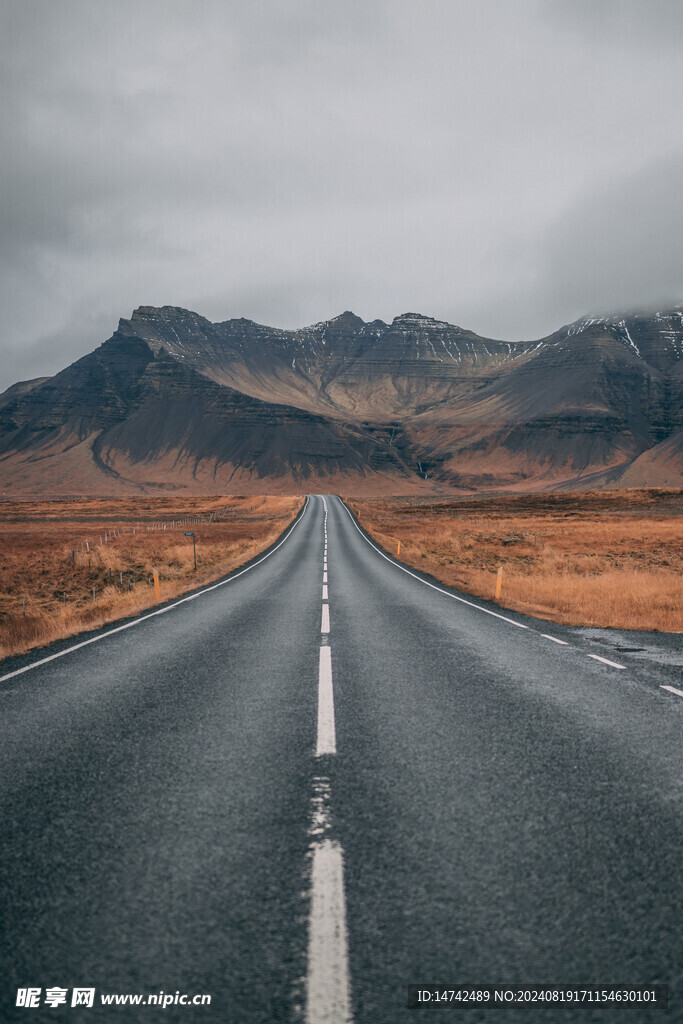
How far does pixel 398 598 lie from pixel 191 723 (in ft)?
33.0

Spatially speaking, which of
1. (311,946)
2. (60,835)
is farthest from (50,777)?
(311,946)

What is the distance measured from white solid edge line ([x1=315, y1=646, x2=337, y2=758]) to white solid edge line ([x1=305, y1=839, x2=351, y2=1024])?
62.1 inches

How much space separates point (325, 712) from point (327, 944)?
10.8 ft

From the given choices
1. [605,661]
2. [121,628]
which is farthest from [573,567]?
[121,628]

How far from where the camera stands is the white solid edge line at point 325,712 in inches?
191

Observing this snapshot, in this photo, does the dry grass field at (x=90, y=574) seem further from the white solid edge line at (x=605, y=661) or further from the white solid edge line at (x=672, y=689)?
the white solid edge line at (x=672, y=689)

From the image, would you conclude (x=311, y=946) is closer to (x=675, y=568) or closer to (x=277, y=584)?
(x=277, y=584)

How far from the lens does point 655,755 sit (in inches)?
184

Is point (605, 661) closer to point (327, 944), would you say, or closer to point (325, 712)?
point (325, 712)

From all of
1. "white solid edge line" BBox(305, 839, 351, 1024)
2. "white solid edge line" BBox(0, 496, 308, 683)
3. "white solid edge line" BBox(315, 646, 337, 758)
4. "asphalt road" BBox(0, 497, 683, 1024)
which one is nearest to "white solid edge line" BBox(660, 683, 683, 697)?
"asphalt road" BBox(0, 497, 683, 1024)

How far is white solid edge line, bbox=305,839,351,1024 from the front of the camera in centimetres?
215

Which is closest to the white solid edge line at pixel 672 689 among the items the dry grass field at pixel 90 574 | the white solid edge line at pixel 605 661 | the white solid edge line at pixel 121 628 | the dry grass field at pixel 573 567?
the white solid edge line at pixel 605 661

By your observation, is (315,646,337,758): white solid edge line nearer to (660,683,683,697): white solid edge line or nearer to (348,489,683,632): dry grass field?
(660,683,683,697): white solid edge line

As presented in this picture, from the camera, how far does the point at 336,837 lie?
133 inches
